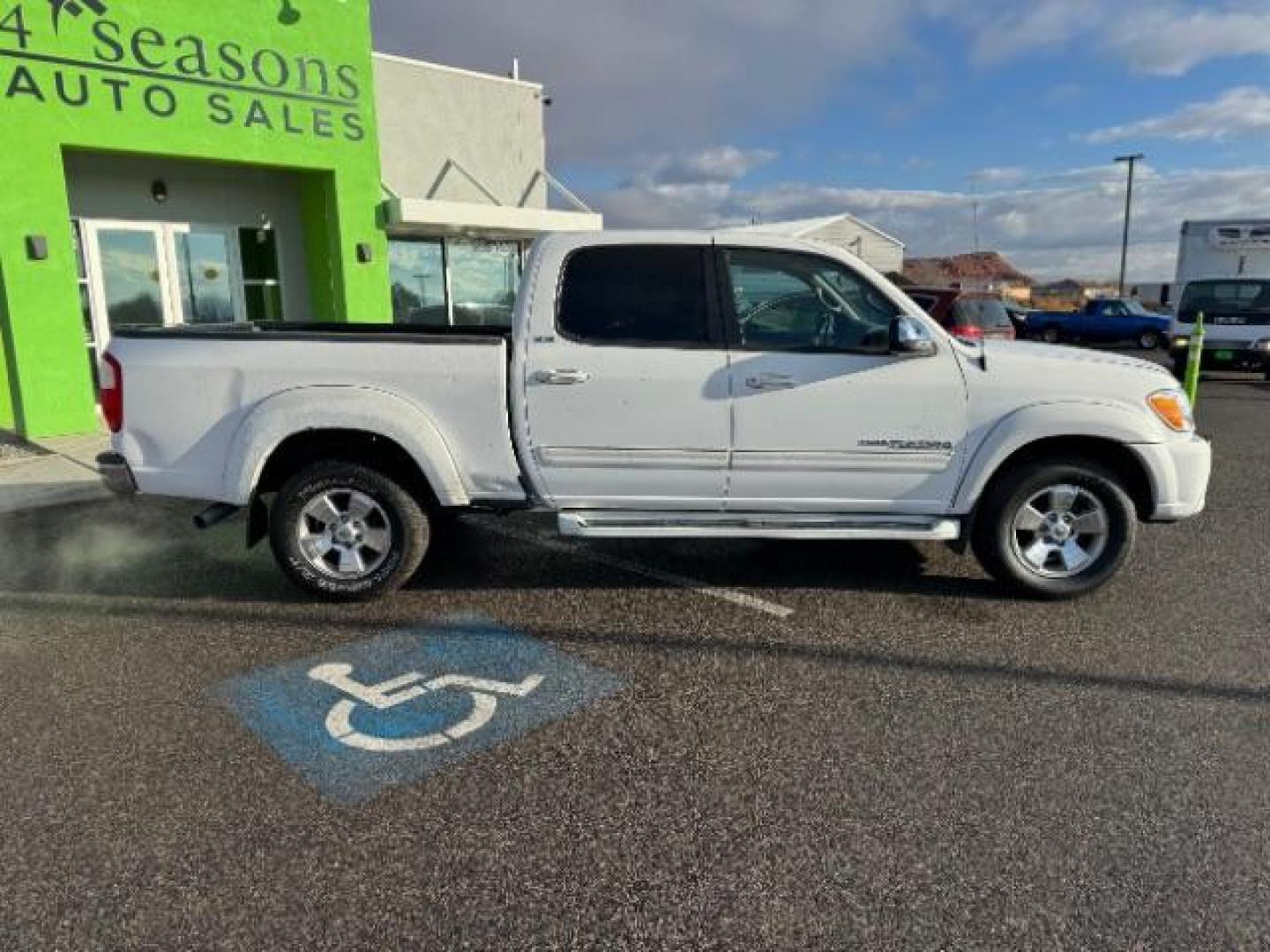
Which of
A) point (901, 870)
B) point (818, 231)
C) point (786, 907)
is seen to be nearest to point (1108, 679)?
point (901, 870)

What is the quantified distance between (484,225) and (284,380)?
29.4 ft

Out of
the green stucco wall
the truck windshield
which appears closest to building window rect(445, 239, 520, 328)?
the green stucco wall

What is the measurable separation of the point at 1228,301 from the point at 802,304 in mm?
15454

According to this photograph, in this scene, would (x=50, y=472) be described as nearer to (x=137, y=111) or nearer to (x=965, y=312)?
(x=137, y=111)

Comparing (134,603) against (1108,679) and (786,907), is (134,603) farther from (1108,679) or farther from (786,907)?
(1108,679)

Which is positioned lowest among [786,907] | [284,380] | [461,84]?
[786,907]

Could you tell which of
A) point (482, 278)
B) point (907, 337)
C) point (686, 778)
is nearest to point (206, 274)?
point (482, 278)

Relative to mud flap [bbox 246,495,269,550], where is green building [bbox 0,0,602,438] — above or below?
above

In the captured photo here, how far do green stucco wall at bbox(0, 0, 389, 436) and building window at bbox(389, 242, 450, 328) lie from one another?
76.9 inches

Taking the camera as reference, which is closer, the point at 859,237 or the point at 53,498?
the point at 53,498

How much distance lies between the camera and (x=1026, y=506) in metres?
4.50

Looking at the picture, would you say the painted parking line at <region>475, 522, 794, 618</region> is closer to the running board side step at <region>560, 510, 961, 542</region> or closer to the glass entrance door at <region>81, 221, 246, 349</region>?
the running board side step at <region>560, 510, 961, 542</region>

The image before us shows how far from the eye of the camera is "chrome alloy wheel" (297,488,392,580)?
177 inches

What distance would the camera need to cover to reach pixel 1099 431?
14.3 ft
